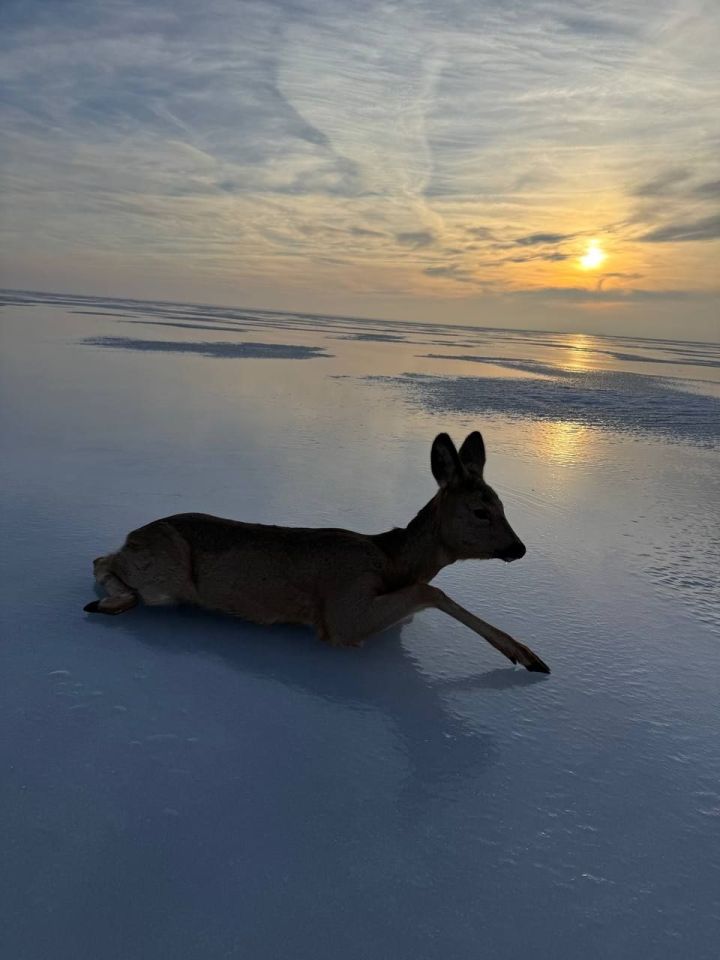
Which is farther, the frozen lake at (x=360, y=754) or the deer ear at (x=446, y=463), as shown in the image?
the deer ear at (x=446, y=463)

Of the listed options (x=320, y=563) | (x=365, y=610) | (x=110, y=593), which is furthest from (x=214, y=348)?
(x=365, y=610)

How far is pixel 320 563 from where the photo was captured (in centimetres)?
459

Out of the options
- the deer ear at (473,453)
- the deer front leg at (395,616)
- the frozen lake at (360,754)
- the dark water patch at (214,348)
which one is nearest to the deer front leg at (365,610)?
the deer front leg at (395,616)

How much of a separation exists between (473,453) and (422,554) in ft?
2.71

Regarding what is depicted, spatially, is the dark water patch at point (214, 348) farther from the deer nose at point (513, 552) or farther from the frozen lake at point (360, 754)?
the deer nose at point (513, 552)

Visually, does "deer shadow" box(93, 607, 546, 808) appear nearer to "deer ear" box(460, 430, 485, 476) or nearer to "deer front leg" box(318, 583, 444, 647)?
"deer front leg" box(318, 583, 444, 647)

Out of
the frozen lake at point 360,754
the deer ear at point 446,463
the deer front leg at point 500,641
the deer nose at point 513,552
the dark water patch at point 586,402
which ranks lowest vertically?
the frozen lake at point 360,754

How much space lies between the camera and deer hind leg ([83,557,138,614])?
4.57m

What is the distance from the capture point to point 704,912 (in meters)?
2.51

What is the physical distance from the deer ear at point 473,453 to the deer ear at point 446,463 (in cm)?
38

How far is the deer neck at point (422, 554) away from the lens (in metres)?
4.63

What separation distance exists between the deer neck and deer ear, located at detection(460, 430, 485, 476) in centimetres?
47

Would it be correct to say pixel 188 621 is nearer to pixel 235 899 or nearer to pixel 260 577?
pixel 260 577

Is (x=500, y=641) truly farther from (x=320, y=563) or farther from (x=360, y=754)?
(x=360, y=754)
